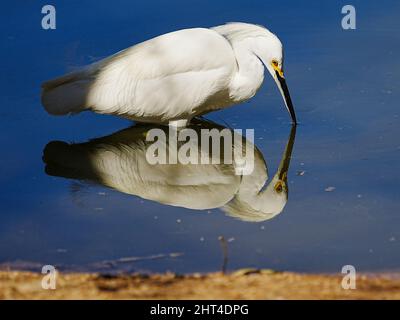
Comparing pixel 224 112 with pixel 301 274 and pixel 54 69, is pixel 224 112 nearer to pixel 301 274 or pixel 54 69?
pixel 54 69

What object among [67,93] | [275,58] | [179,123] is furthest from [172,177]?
[275,58]

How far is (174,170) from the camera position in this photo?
8211 millimetres

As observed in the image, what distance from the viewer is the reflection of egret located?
766cm

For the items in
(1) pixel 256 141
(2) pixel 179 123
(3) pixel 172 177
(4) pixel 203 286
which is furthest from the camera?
(2) pixel 179 123

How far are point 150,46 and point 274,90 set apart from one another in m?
1.37

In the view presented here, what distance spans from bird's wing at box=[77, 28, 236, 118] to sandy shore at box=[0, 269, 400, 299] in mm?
2501

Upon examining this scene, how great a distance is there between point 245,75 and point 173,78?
634 mm

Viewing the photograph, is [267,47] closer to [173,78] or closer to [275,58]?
[275,58]

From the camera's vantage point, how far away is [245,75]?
881 centimetres

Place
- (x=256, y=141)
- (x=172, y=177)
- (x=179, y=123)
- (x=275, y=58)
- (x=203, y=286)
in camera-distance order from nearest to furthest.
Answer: (x=203, y=286) < (x=172, y=177) < (x=256, y=141) < (x=275, y=58) < (x=179, y=123)

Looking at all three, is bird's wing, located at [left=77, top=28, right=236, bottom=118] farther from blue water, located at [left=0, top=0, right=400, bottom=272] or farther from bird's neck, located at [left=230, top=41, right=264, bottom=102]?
blue water, located at [left=0, top=0, right=400, bottom=272]

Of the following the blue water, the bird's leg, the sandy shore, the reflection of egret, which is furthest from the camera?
the bird's leg

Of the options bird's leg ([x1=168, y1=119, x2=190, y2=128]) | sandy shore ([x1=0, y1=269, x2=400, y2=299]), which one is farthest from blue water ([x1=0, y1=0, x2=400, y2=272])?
bird's leg ([x1=168, y1=119, x2=190, y2=128])

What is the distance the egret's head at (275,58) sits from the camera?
8.77 metres
